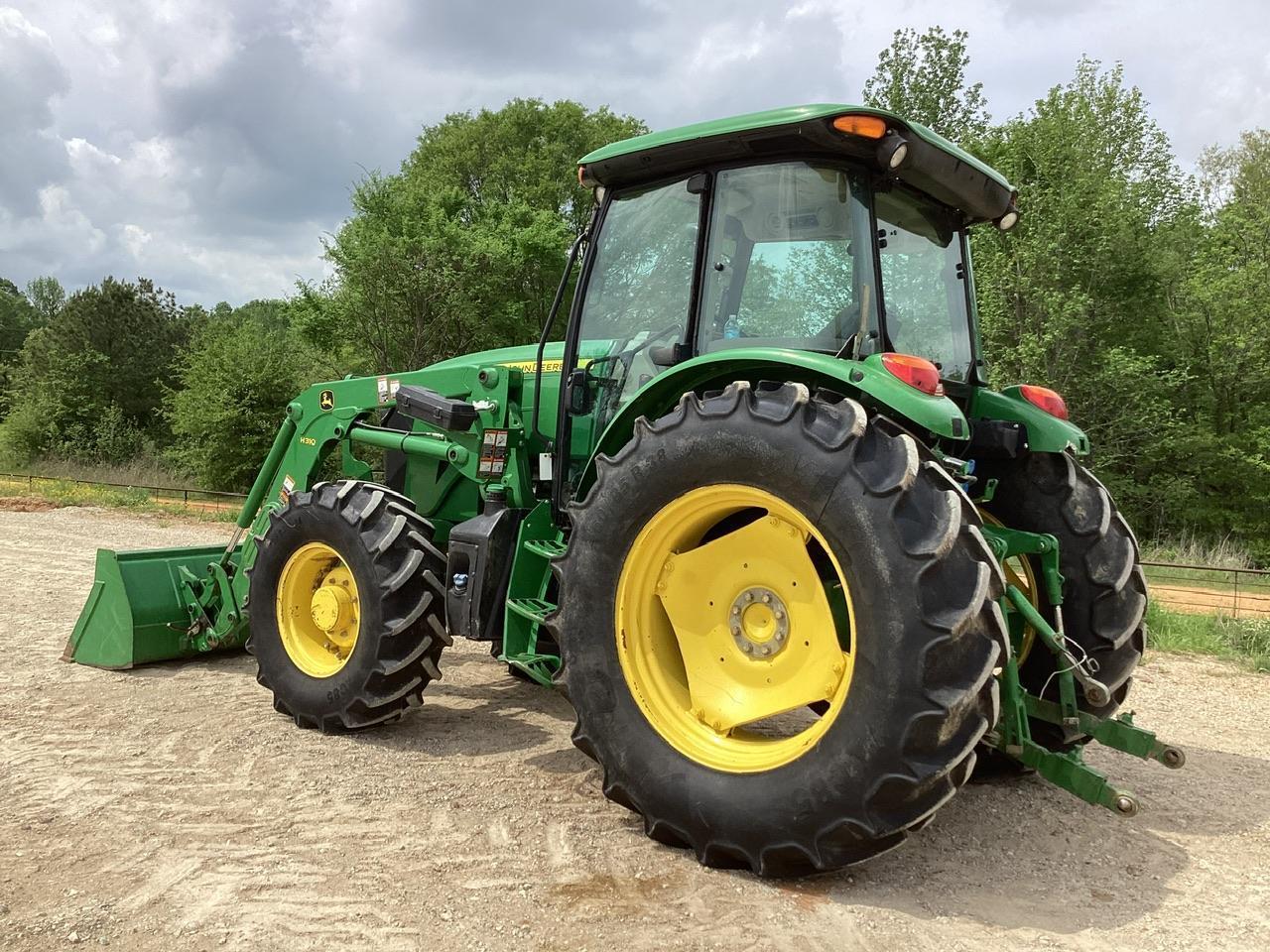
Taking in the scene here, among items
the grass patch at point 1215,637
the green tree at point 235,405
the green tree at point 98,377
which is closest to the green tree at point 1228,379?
the grass patch at point 1215,637

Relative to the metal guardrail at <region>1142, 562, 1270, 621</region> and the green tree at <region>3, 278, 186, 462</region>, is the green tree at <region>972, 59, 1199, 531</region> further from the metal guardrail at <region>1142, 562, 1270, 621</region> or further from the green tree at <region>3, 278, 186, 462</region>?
the green tree at <region>3, 278, 186, 462</region>

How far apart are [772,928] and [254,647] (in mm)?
3267

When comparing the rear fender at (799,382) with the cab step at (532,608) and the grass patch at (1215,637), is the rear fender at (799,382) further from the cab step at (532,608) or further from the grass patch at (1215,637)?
the grass patch at (1215,637)

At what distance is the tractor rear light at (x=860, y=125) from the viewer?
10.7 ft

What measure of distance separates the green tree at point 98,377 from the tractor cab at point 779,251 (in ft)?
97.0

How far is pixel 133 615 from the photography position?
216 inches

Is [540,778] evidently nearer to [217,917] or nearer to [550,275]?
[217,917]

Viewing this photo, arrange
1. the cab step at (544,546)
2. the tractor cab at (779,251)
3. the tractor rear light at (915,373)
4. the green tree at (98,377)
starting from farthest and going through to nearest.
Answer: the green tree at (98,377), the cab step at (544,546), the tractor cab at (779,251), the tractor rear light at (915,373)

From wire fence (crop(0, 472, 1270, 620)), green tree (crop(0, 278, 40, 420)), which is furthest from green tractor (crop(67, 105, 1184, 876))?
green tree (crop(0, 278, 40, 420))

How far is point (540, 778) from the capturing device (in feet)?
12.9

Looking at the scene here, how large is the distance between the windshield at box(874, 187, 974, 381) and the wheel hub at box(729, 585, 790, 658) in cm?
115

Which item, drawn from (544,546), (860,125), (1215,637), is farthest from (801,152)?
(1215,637)

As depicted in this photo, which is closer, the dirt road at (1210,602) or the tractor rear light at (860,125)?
the tractor rear light at (860,125)

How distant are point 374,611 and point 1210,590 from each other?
13267 mm
